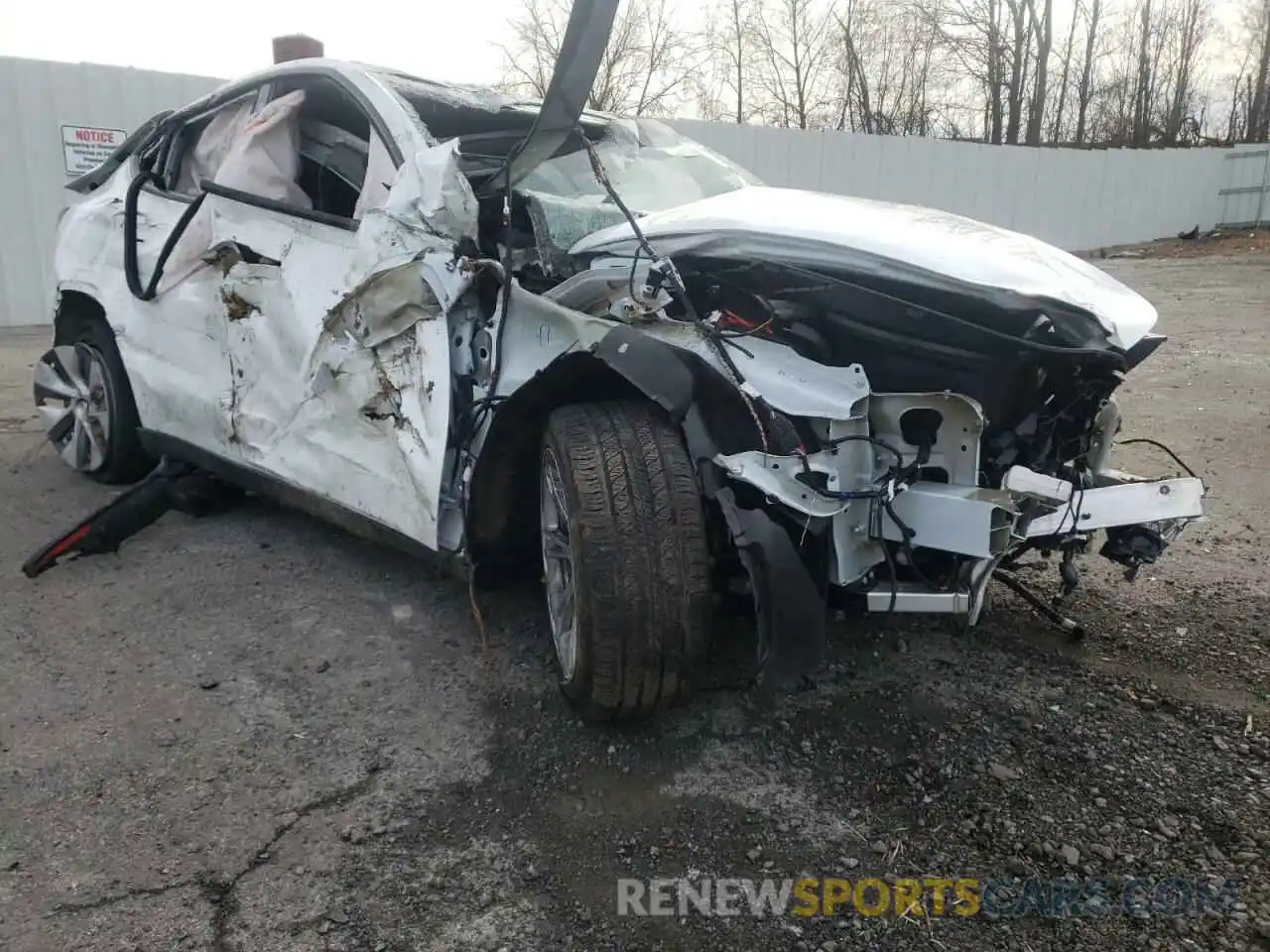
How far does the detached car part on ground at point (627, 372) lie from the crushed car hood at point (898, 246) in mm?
13

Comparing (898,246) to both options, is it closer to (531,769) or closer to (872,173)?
(531,769)

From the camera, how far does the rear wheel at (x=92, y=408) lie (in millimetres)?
4535

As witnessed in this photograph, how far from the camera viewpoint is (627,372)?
97.5 inches

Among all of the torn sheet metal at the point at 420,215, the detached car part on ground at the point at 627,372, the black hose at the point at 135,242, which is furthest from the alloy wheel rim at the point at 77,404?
the torn sheet metal at the point at 420,215

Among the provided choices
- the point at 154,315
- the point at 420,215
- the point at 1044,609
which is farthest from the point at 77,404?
the point at 1044,609

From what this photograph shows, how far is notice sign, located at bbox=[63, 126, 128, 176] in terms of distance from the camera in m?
10.3

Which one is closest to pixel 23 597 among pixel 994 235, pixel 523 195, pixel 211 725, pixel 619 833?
pixel 211 725

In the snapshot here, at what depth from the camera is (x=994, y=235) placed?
2.99 meters

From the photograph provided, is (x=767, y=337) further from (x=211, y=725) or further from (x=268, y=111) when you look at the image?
(x=268, y=111)

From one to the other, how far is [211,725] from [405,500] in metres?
0.83

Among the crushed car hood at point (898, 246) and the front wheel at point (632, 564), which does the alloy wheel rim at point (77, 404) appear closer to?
the crushed car hood at point (898, 246)

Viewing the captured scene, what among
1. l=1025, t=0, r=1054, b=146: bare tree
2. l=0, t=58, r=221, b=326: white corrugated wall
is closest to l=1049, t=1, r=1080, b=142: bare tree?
l=1025, t=0, r=1054, b=146: bare tree

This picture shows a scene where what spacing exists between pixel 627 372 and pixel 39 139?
10139mm
